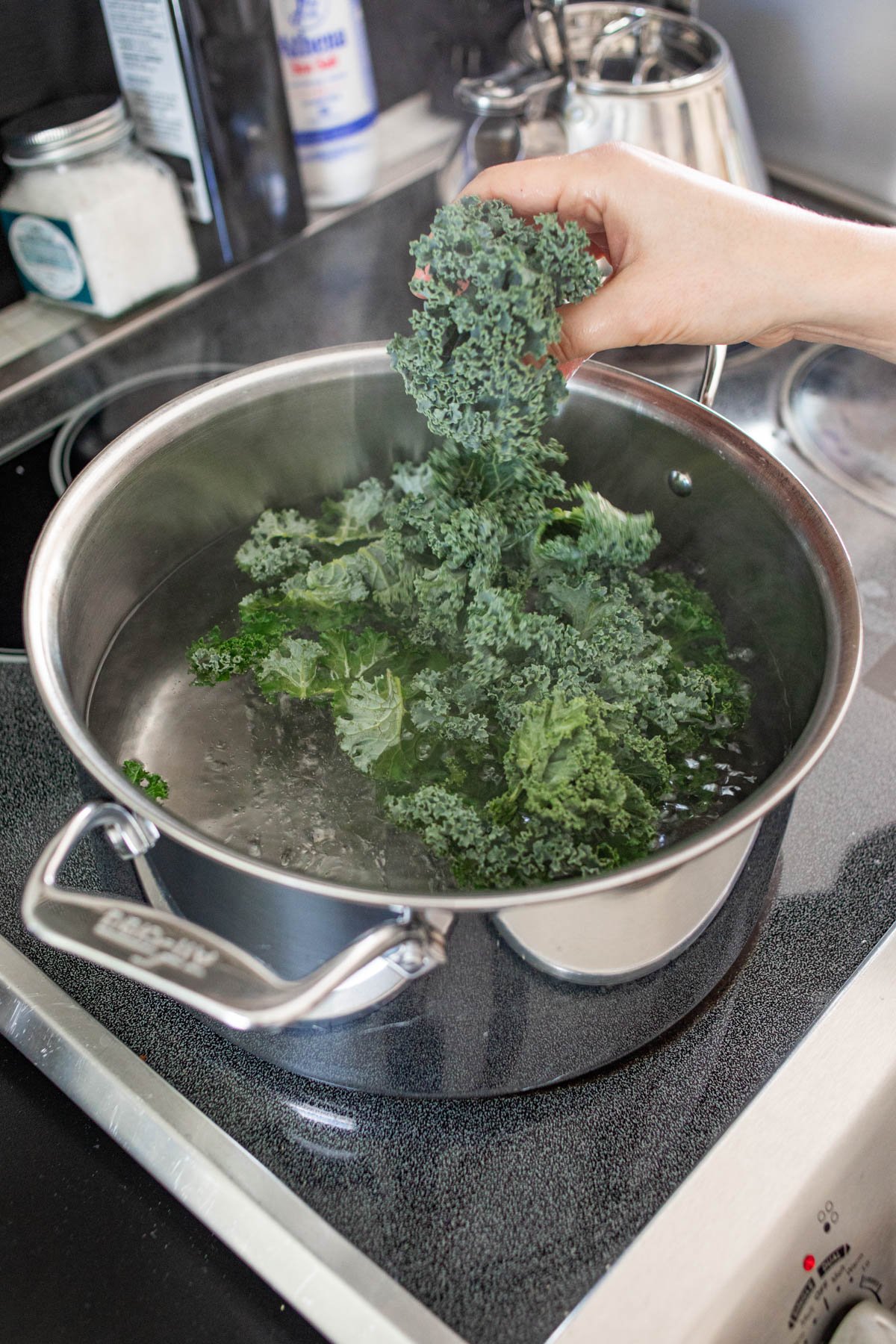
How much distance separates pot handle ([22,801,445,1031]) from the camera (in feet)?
2.36

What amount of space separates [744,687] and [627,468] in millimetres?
327

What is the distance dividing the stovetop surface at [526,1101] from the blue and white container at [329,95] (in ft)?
3.70

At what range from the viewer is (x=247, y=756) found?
1228 mm

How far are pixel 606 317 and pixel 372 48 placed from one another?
4.25 ft

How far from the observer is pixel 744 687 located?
128 cm


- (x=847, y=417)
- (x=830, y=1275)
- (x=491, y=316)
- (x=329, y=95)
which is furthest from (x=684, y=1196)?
(x=329, y=95)

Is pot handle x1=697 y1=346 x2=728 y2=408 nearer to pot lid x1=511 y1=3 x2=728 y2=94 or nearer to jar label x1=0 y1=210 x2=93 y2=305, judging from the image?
pot lid x1=511 y1=3 x2=728 y2=94

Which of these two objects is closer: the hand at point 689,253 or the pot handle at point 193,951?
the pot handle at point 193,951

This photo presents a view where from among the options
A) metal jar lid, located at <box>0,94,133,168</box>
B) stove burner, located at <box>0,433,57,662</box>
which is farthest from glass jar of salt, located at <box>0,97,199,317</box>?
stove burner, located at <box>0,433,57,662</box>

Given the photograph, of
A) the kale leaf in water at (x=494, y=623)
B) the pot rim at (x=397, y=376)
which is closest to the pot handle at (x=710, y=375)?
the pot rim at (x=397, y=376)

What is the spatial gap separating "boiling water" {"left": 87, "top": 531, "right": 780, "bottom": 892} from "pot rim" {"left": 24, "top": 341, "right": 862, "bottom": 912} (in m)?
0.25

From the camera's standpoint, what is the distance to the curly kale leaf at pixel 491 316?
1.03 meters

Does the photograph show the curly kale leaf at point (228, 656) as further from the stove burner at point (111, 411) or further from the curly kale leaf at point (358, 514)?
the stove burner at point (111, 411)

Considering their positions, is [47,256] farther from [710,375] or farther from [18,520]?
[710,375]
